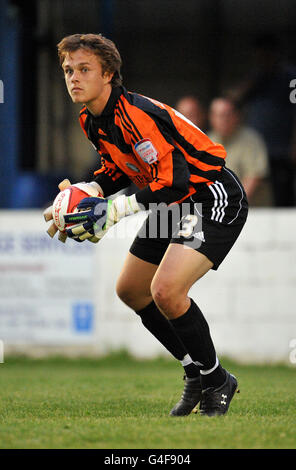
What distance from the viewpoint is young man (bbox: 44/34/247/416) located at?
461 cm

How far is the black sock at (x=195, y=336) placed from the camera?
4723mm

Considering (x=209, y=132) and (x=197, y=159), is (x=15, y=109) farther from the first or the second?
(x=197, y=159)

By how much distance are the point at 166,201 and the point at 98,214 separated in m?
0.38

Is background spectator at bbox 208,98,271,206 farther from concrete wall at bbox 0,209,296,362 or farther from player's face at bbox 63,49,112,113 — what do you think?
player's face at bbox 63,49,112,113

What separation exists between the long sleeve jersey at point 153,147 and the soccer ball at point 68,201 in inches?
9.8

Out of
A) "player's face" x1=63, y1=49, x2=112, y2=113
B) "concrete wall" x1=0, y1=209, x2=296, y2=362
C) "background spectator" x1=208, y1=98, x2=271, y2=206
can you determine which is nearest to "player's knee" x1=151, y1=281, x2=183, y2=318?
"player's face" x1=63, y1=49, x2=112, y2=113

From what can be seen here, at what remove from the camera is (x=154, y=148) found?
455 cm

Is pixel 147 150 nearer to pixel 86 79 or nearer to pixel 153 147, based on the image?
pixel 153 147

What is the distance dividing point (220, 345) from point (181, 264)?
4.67 meters

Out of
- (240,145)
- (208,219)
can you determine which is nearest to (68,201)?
(208,219)

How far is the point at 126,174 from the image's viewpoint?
17.1 feet

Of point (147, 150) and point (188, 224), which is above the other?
point (147, 150)

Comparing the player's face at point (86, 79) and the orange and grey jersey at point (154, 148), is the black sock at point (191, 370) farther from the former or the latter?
the player's face at point (86, 79)

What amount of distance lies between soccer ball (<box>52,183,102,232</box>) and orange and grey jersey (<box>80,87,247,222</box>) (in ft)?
0.81
